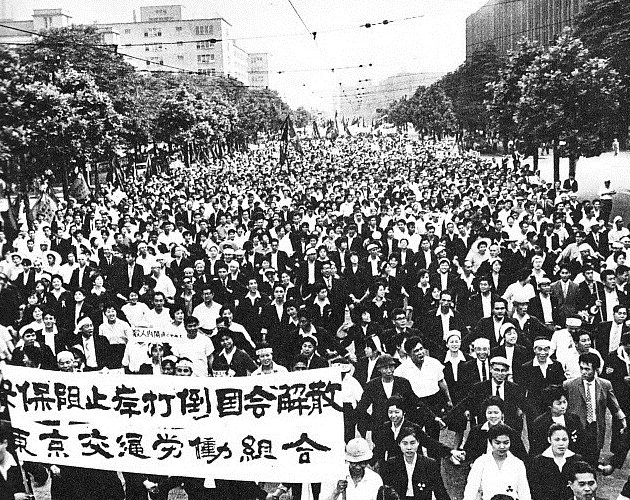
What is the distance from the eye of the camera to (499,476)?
16.6 feet

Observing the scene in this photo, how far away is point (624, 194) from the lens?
76.1ft

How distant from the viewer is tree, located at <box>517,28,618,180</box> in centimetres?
2538

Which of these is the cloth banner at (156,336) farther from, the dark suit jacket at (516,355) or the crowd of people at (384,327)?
the dark suit jacket at (516,355)

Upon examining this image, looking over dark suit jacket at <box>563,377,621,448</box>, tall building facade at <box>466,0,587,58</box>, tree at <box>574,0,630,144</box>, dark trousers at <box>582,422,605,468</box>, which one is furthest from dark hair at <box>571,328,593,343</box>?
tall building facade at <box>466,0,587,58</box>

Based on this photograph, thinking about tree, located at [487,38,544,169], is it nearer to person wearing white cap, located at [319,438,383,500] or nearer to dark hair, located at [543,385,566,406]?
dark hair, located at [543,385,566,406]

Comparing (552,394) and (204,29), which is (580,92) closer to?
(552,394)

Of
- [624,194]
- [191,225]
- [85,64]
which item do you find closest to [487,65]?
[85,64]

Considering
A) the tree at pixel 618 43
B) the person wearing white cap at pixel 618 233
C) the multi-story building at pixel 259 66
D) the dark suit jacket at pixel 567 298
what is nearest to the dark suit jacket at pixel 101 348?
the dark suit jacket at pixel 567 298

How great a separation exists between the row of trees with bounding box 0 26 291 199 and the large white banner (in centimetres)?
175

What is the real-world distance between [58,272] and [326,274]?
4020 mm

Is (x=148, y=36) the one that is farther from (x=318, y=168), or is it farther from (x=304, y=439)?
(x=304, y=439)

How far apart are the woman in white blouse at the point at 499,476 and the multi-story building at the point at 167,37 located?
2815 centimetres

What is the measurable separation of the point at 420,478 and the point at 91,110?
23174 mm

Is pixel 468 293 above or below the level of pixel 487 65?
below
